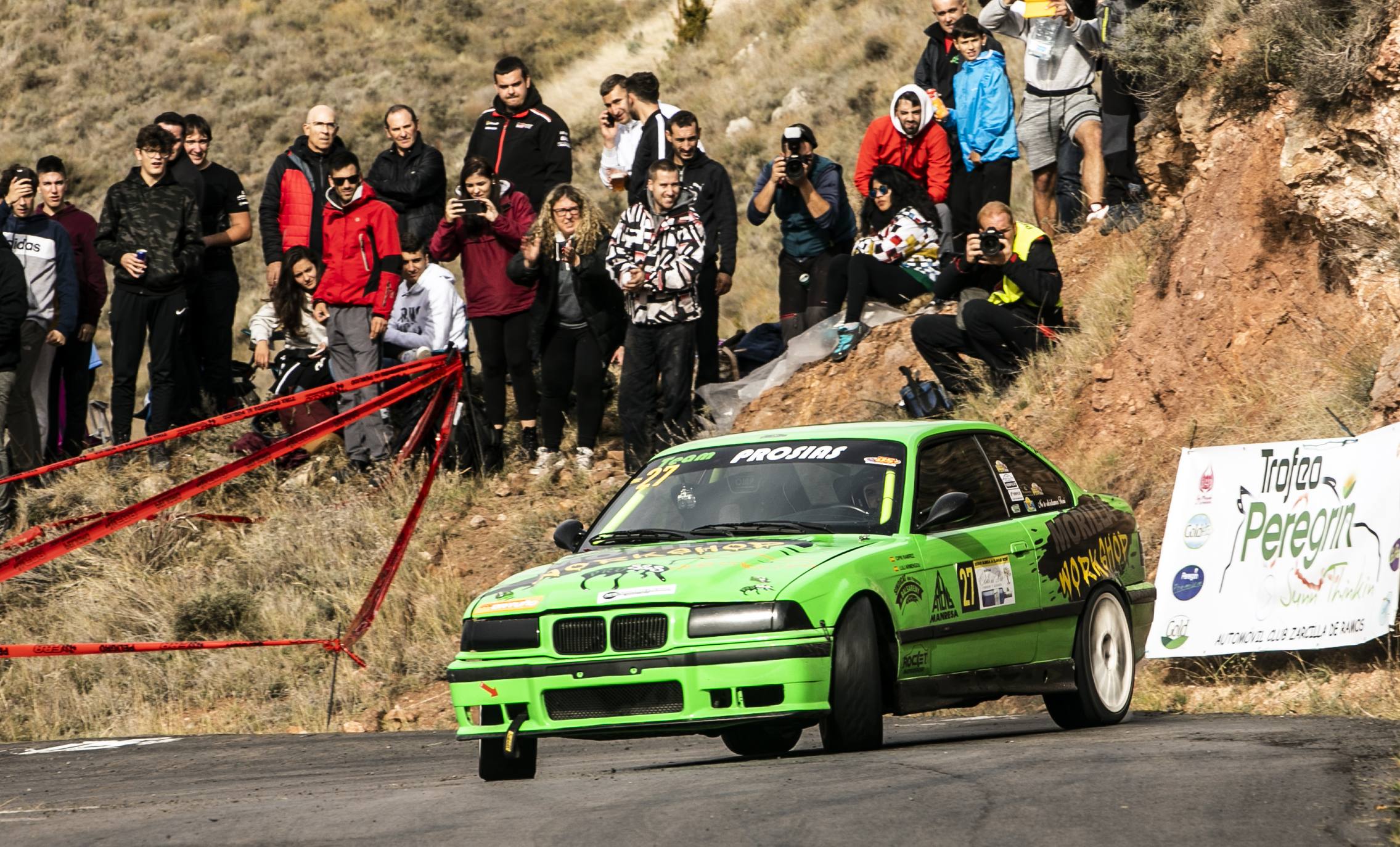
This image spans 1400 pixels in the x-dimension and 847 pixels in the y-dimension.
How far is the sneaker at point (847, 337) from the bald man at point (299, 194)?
4.67 m

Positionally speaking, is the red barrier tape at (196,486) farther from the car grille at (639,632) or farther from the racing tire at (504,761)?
the car grille at (639,632)

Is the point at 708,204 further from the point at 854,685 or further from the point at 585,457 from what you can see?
the point at 854,685

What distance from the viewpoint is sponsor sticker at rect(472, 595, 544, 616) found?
780cm

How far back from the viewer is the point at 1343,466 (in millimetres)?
A: 10617

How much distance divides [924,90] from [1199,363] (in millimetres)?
3367

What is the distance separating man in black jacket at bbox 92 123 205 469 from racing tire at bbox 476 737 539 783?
A: 8.57 metres

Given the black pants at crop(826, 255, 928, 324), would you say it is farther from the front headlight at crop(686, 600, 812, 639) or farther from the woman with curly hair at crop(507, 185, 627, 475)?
the front headlight at crop(686, 600, 812, 639)

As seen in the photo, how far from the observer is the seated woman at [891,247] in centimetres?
1532

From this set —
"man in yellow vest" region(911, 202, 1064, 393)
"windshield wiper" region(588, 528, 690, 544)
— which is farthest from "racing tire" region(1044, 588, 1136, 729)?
"man in yellow vest" region(911, 202, 1064, 393)

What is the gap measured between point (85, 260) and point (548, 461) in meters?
4.61

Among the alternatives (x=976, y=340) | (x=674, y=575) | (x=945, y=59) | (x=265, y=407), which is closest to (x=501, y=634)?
(x=674, y=575)

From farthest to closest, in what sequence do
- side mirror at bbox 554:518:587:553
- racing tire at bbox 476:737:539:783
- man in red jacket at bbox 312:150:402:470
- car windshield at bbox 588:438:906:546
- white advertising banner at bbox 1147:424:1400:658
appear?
1. man in red jacket at bbox 312:150:402:470
2. white advertising banner at bbox 1147:424:1400:658
3. side mirror at bbox 554:518:587:553
4. car windshield at bbox 588:438:906:546
5. racing tire at bbox 476:737:539:783

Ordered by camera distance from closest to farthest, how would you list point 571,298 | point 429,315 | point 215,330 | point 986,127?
point 571,298 < point 986,127 < point 429,315 < point 215,330

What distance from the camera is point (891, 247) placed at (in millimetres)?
15414
